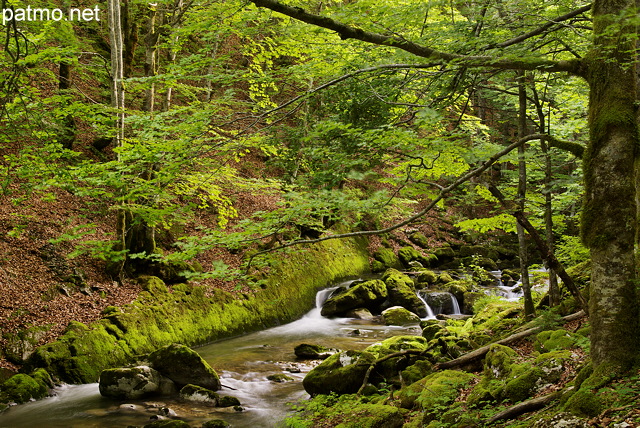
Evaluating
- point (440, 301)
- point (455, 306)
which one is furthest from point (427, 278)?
point (455, 306)

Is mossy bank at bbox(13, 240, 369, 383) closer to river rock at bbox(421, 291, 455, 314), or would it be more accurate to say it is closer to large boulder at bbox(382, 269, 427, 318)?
large boulder at bbox(382, 269, 427, 318)

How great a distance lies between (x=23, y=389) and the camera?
23.0 feet

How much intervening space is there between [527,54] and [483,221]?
3.23m

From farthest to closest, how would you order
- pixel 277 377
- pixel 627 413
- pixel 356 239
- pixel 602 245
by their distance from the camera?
pixel 356 239
pixel 277 377
pixel 602 245
pixel 627 413

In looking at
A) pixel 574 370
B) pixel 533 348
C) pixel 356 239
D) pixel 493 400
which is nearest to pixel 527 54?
pixel 574 370

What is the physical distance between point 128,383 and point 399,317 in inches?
322

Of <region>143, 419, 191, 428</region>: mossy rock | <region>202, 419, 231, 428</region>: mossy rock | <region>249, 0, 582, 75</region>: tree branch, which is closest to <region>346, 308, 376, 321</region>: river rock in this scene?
<region>202, 419, 231, 428</region>: mossy rock

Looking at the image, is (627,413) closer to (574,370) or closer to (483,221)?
(574,370)

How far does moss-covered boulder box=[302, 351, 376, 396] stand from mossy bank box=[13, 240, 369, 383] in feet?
5.15

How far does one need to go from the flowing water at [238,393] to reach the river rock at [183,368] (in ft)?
1.33

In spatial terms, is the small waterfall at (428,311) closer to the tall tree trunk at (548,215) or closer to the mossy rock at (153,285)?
the tall tree trunk at (548,215)

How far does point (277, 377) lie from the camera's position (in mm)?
8867

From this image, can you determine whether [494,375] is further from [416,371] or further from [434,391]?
[416,371]

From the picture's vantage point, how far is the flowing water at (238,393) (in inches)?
265
